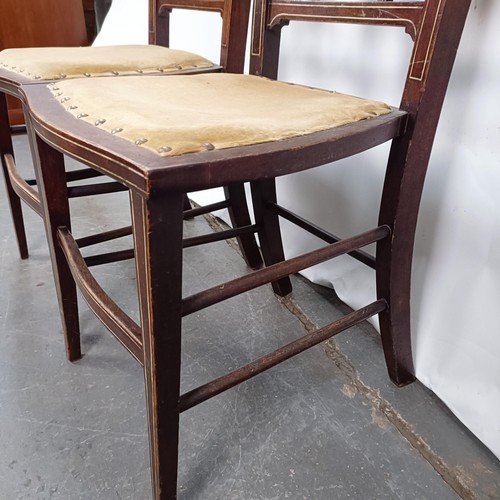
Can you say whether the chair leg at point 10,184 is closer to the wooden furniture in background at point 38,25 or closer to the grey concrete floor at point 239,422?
the grey concrete floor at point 239,422

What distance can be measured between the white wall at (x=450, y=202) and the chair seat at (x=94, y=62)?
0.28 meters

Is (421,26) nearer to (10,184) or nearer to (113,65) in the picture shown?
(113,65)

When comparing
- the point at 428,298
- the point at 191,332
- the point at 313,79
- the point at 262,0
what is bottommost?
the point at 191,332

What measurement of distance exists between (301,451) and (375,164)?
56 centimetres

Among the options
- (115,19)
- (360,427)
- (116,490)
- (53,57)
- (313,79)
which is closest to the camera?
(116,490)

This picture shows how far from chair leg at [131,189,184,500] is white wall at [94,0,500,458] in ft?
1.66

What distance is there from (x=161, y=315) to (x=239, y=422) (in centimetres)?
38

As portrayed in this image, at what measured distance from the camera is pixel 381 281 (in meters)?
0.78

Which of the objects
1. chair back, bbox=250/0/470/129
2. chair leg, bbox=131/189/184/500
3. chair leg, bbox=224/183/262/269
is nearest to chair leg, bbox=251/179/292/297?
chair leg, bbox=224/183/262/269

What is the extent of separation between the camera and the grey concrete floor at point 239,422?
70cm

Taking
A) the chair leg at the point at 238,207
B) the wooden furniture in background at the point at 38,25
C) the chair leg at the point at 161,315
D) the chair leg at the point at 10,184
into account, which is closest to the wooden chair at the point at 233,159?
the chair leg at the point at 161,315

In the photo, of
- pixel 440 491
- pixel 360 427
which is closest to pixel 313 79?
pixel 360 427

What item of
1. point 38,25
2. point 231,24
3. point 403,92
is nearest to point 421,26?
point 403,92

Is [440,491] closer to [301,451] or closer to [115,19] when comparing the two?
[301,451]
